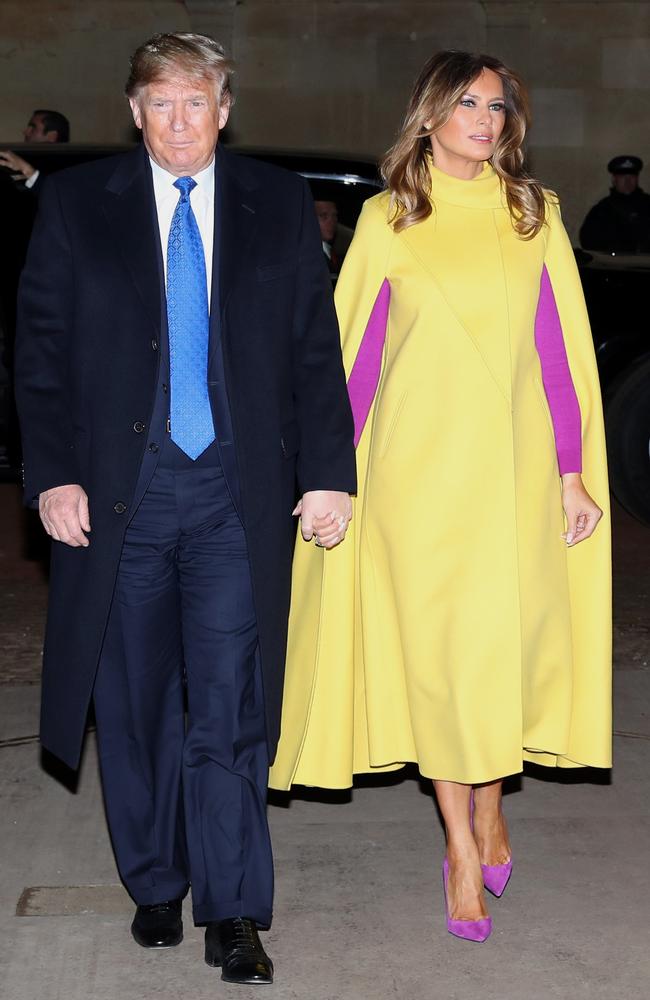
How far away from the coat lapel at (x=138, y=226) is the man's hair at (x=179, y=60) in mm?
180

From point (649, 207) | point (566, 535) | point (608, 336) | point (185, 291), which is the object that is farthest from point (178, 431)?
point (649, 207)

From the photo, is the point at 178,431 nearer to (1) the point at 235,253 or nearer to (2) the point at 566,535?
(1) the point at 235,253

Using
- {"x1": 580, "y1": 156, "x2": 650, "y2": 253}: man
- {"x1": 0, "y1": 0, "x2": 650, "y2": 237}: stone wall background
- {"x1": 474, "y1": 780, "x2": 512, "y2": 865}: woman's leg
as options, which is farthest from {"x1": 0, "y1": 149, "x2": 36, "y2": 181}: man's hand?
{"x1": 0, "y1": 0, "x2": 650, "y2": 237}: stone wall background

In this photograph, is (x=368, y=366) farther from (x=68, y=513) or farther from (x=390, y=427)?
(x=68, y=513)

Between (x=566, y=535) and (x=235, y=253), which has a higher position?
(x=235, y=253)

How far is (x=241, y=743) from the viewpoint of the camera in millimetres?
3562

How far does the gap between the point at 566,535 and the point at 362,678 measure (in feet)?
2.08

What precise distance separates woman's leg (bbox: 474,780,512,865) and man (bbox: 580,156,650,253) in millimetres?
8194

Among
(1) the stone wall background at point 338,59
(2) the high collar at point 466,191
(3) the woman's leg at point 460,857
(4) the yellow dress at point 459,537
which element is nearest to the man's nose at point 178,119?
(4) the yellow dress at point 459,537

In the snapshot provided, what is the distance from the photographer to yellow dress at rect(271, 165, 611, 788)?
363 centimetres

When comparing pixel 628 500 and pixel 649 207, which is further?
pixel 649 207

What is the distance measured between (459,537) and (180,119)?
117 centimetres

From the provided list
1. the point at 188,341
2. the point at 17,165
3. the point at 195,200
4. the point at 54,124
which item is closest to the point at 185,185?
the point at 195,200

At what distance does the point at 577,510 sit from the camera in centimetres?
380
